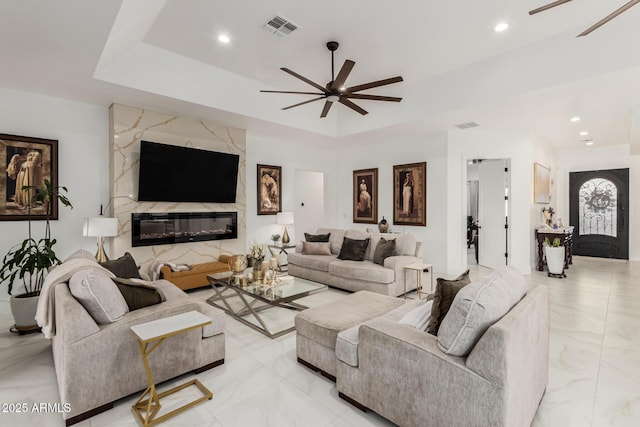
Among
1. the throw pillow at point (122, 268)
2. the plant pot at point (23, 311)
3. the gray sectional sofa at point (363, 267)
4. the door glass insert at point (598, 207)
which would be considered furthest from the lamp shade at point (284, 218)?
the door glass insert at point (598, 207)

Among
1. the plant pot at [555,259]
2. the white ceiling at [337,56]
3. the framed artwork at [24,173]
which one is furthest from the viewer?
the plant pot at [555,259]

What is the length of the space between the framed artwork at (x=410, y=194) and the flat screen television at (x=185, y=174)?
344cm

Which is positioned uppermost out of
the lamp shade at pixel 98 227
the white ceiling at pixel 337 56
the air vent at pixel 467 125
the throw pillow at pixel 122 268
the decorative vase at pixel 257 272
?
the white ceiling at pixel 337 56

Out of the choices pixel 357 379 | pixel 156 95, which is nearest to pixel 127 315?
pixel 357 379

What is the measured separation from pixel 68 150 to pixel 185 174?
5.06ft

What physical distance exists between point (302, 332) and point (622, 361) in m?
2.80

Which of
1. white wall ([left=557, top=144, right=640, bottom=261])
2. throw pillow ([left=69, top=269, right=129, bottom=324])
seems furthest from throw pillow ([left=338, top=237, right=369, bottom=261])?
white wall ([left=557, top=144, right=640, bottom=261])

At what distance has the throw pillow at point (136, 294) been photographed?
2398 millimetres

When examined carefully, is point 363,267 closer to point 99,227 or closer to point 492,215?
point 99,227

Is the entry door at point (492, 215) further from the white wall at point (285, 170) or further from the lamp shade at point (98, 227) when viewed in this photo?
the lamp shade at point (98, 227)

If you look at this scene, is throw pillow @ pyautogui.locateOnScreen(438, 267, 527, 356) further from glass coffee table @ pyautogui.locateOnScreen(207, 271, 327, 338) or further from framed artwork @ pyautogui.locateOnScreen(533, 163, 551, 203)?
framed artwork @ pyautogui.locateOnScreen(533, 163, 551, 203)

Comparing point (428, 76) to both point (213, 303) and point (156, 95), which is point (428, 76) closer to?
point (156, 95)

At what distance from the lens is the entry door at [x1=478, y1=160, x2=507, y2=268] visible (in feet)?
21.0

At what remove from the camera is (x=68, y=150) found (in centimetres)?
439
